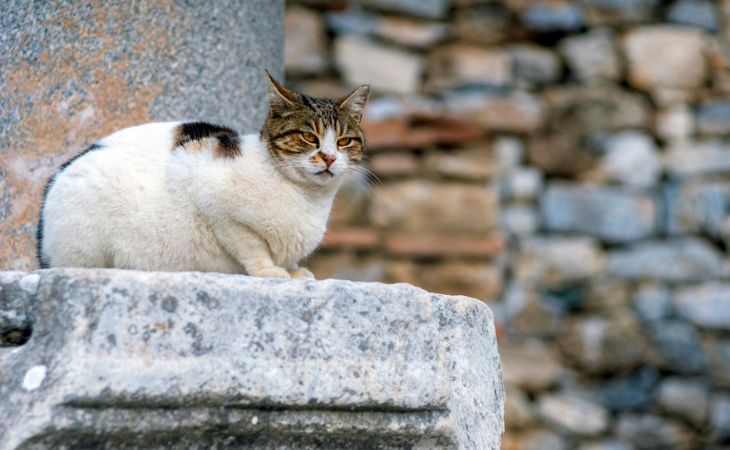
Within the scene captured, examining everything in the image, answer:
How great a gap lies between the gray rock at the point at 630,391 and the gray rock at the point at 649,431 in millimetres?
55

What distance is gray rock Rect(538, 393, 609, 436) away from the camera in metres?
4.96

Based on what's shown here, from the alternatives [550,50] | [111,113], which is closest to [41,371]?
[111,113]

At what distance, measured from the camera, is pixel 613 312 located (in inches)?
201

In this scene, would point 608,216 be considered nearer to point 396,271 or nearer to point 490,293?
point 490,293

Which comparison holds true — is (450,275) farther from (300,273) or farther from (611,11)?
(300,273)

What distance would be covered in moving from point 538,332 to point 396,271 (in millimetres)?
807

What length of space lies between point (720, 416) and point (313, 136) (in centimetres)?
367

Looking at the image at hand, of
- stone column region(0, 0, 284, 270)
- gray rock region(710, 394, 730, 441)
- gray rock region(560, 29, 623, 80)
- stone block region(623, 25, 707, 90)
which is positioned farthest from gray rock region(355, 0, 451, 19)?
stone column region(0, 0, 284, 270)

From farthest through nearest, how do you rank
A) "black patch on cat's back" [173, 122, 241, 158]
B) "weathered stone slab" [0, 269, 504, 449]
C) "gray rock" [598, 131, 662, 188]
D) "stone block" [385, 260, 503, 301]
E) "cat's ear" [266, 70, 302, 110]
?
"gray rock" [598, 131, 662, 188], "stone block" [385, 260, 503, 301], "cat's ear" [266, 70, 302, 110], "black patch on cat's back" [173, 122, 241, 158], "weathered stone slab" [0, 269, 504, 449]

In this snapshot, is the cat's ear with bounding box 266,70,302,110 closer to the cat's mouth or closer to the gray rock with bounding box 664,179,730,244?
the cat's mouth

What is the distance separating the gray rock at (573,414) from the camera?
16.3ft

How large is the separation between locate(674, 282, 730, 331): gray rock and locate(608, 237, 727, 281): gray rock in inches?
2.3

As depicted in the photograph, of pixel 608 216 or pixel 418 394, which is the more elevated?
pixel 418 394

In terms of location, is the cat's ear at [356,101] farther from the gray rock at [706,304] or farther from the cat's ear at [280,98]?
the gray rock at [706,304]
